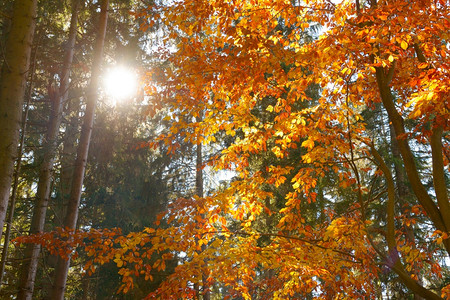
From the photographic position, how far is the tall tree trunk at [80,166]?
5.87 m

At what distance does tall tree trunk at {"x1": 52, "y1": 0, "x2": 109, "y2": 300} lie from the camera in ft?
19.3

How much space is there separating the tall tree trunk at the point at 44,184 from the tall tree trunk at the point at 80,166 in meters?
0.50

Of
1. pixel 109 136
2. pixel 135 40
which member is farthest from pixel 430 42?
A: pixel 109 136

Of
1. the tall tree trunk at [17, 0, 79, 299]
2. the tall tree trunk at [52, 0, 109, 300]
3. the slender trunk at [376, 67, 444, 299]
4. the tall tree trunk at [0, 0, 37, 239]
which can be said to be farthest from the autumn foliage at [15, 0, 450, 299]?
the tall tree trunk at [17, 0, 79, 299]

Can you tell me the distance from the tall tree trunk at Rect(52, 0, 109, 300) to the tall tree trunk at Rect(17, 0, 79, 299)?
0.50 meters

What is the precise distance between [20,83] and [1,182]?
1.12 m

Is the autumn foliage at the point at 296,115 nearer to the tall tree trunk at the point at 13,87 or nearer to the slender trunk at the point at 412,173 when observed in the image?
the slender trunk at the point at 412,173

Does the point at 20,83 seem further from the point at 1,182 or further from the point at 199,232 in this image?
the point at 199,232

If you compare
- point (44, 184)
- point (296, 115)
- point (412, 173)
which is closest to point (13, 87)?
point (296, 115)

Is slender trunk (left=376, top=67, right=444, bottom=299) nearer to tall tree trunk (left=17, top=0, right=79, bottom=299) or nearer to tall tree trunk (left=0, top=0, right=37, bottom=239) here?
tall tree trunk (left=0, top=0, right=37, bottom=239)

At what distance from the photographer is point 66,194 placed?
11086 mm

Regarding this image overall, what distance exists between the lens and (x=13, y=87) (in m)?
3.88

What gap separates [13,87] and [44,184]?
4.68 m

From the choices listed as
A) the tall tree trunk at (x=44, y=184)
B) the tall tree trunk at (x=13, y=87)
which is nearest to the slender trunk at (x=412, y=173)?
the tall tree trunk at (x=13, y=87)
